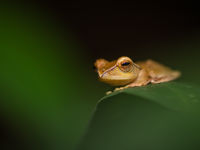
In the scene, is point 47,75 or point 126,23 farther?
point 126,23

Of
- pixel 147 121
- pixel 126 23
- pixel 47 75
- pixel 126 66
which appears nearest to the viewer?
pixel 147 121

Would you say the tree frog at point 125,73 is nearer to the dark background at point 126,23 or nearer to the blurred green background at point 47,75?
the blurred green background at point 47,75

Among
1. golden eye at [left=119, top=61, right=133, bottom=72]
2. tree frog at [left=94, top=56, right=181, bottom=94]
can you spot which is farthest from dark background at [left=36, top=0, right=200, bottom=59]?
golden eye at [left=119, top=61, right=133, bottom=72]

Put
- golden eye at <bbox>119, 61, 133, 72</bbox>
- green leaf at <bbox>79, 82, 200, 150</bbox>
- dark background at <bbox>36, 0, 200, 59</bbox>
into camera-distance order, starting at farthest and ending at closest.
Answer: dark background at <bbox>36, 0, 200, 59</bbox> < golden eye at <bbox>119, 61, 133, 72</bbox> < green leaf at <bbox>79, 82, 200, 150</bbox>

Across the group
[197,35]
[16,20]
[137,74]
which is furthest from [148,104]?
[197,35]

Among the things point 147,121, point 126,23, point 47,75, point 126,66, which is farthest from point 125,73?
point 126,23

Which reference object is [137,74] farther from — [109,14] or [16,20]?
[109,14]

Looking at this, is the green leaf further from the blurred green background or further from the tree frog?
the tree frog

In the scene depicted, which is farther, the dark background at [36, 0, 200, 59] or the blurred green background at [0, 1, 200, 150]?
the dark background at [36, 0, 200, 59]

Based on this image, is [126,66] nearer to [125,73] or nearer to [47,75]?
[125,73]
